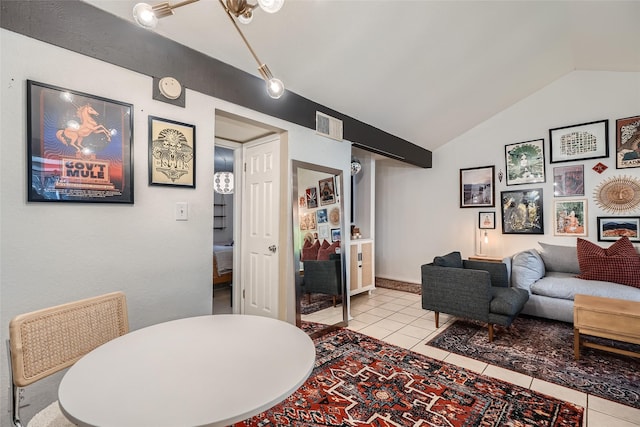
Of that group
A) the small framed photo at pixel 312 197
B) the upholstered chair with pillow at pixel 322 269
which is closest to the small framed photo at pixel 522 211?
the upholstered chair with pillow at pixel 322 269

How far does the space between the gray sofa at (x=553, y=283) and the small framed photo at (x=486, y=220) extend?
76 cm

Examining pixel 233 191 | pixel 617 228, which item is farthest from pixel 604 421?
pixel 233 191

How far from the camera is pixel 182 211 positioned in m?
2.03

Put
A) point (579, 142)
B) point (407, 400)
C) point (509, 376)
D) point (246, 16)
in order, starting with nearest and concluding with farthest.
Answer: point (246, 16), point (407, 400), point (509, 376), point (579, 142)

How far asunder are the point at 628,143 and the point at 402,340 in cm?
388

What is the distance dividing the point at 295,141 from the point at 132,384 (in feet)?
7.89

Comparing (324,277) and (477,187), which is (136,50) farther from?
(477,187)

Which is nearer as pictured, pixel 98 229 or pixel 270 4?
pixel 270 4

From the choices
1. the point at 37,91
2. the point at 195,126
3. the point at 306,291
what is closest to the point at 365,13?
the point at 195,126

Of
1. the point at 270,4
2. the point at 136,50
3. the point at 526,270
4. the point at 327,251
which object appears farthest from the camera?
the point at 526,270

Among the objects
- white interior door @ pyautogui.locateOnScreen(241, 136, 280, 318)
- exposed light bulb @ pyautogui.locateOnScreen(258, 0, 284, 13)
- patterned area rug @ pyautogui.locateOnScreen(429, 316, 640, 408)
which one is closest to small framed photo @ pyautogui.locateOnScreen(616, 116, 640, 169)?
patterned area rug @ pyautogui.locateOnScreen(429, 316, 640, 408)

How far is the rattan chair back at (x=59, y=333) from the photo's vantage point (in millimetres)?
1090

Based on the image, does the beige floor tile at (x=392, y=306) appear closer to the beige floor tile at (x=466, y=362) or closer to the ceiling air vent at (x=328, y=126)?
the beige floor tile at (x=466, y=362)

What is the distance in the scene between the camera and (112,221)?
1.72m
